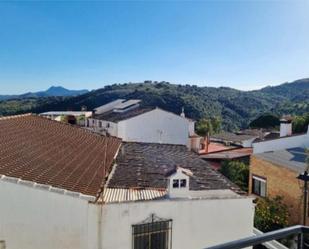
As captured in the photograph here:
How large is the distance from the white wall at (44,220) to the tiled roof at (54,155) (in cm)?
32

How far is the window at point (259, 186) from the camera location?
18281 mm

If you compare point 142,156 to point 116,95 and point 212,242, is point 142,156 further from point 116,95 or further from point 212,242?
point 116,95

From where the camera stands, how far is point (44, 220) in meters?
7.73

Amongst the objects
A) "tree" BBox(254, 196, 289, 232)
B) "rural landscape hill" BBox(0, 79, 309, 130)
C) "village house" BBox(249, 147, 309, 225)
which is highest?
"rural landscape hill" BBox(0, 79, 309, 130)

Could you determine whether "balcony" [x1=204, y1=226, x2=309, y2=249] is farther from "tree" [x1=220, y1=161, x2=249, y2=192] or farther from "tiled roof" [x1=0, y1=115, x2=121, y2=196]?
"tree" [x1=220, y1=161, x2=249, y2=192]

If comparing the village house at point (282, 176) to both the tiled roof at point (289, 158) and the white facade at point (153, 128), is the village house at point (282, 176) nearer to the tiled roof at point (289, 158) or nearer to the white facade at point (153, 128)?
the tiled roof at point (289, 158)

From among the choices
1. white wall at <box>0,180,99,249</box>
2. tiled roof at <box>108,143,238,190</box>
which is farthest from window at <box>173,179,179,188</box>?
white wall at <box>0,180,99,249</box>

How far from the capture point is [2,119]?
14.5 m

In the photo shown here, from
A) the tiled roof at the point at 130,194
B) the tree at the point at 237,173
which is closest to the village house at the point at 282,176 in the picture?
the tree at the point at 237,173

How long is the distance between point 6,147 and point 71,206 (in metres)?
3.19

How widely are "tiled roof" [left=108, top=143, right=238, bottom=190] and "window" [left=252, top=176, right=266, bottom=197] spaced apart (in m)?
5.12

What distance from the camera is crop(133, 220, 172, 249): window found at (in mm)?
8445

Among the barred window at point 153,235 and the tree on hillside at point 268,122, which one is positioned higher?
the tree on hillside at point 268,122

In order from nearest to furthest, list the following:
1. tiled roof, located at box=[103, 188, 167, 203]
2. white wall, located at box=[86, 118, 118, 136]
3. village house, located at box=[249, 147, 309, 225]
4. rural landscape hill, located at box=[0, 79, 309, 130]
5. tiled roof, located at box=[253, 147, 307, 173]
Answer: tiled roof, located at box=[103, 188, 167, 203]
village house, located at box=[249, 147, 309, 225]
tiled roof, located at box=[253, 147, 307, 173]
white wall, located at box=[86, 118, 118, 136]
rural landscape hill, located at box=[0, 79, 309, 130]
